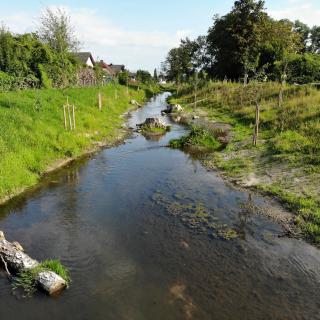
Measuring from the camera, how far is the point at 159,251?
1260cm

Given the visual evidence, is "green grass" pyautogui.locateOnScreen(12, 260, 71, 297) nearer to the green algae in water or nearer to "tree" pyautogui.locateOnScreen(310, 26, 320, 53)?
the green algae in water

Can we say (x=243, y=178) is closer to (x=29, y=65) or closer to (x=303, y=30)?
(x=29, y=65)

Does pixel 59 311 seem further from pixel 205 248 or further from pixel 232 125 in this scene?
pixel 232 125

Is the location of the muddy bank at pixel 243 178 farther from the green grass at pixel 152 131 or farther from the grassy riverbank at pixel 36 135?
the grassy riverbank at pixel 36 135

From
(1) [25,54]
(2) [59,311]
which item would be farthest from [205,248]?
(1) [25,54]

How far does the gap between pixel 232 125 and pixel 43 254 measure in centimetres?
2681

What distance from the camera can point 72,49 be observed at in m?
58.6

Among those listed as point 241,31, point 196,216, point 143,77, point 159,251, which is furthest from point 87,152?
point 143,77

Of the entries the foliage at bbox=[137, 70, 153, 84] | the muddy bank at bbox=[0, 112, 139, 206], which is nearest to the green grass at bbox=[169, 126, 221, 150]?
the muddy bank at bbox=[0, 112, 139, 206]

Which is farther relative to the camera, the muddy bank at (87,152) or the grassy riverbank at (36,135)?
the grassy riverbank at (36,135)

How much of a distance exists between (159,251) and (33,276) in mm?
4174

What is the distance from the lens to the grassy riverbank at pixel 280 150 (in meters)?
16.5

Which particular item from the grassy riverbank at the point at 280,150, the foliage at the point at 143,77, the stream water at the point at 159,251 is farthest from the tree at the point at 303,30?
the stream water at the point at 159,251

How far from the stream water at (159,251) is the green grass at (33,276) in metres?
0.28
